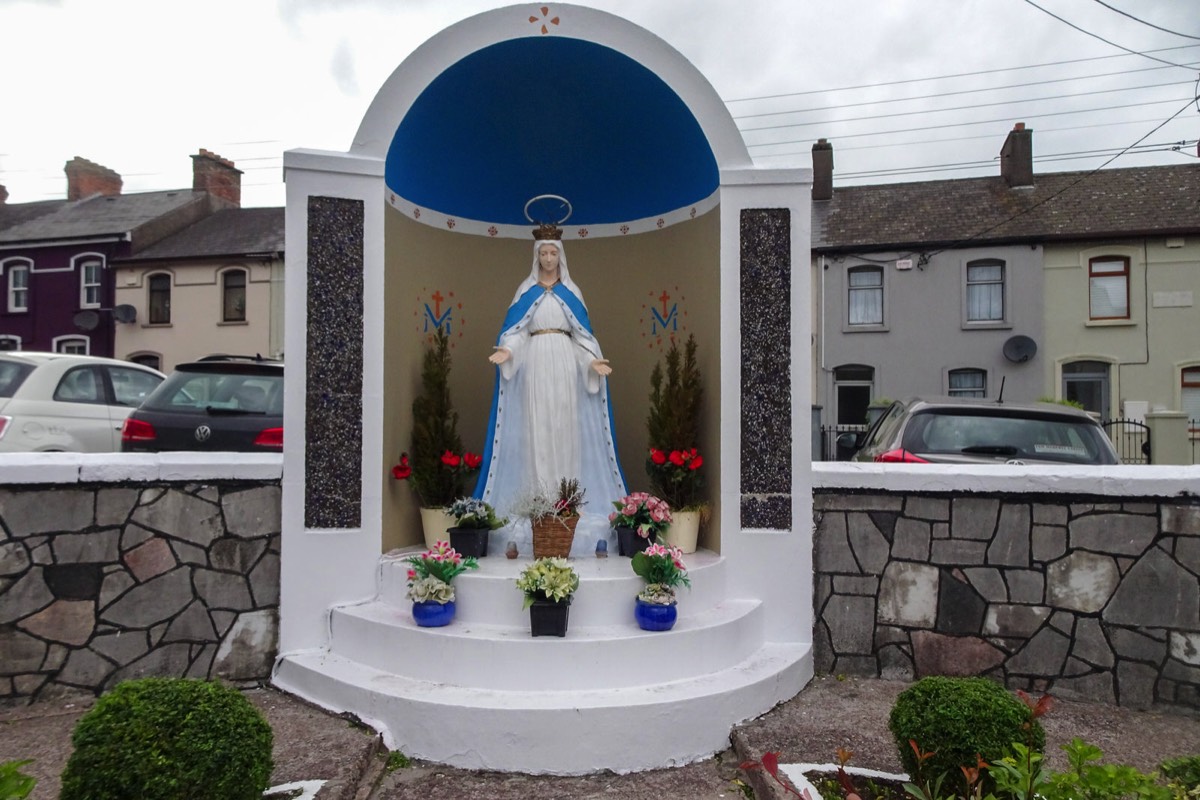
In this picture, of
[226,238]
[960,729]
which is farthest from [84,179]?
[960,729]

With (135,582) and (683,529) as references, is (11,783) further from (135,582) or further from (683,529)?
(683,529)

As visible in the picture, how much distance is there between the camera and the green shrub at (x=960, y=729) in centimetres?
335

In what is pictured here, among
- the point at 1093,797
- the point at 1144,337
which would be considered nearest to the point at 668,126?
the point at 1093,797

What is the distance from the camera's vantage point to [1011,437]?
22.0 ft

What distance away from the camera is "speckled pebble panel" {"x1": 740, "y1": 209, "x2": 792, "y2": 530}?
5.70 metres

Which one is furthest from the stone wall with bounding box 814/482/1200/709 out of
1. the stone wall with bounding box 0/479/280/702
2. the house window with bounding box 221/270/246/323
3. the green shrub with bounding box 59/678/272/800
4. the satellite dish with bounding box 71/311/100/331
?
the satellite dish with bounding box 71/311/100/331

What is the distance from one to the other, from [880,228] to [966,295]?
2.48m

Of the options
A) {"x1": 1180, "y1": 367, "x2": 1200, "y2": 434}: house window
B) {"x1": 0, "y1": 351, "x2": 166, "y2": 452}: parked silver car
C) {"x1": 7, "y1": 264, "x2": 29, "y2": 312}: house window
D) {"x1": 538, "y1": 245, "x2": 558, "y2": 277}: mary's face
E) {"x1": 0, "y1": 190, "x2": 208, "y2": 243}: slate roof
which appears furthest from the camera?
{"x1": 7, "y1": 264, "x2": 29, "y2": 312}: house window

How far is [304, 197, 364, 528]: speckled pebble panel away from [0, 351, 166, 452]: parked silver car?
12.9ft

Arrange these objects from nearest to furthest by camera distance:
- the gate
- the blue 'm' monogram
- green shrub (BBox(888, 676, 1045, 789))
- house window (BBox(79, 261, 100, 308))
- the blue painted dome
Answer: green shrub (BBox(888, 676, 1045, 789)) → the blue painted dome → the blue 'm' monogram → the gate → house window (BBox(79, 261, 100, 308))

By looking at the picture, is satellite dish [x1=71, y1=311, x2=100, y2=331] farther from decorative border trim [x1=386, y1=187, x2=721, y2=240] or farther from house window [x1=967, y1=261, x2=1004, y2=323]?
house window [x1=967, y1=261, x2=1004, y2=323]

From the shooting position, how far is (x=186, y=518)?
5.25 metres

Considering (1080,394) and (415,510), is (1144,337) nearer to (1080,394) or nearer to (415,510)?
(1080,394)

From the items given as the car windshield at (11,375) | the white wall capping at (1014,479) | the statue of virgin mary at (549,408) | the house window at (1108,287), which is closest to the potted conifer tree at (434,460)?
the statue of virgin mary at (549,408)
